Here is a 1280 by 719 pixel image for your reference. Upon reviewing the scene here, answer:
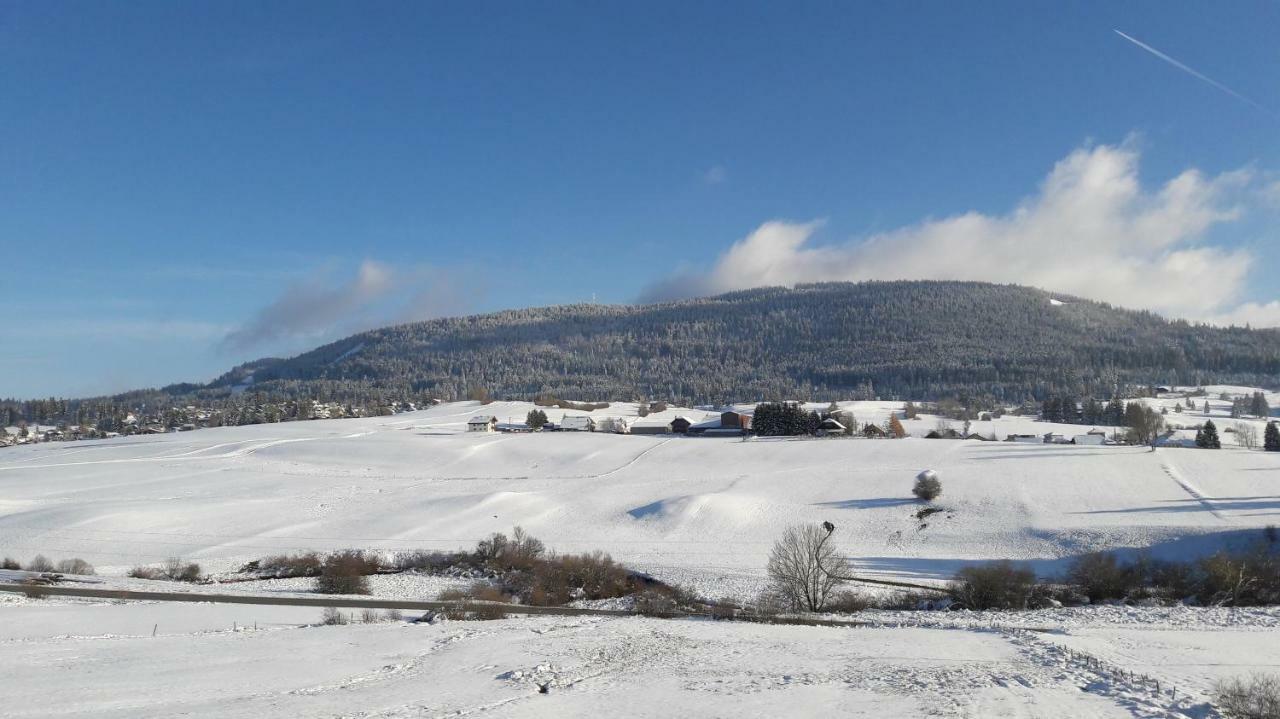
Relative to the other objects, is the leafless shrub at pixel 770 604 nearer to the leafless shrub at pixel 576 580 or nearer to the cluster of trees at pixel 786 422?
the leafless shrub at pixel 576 580

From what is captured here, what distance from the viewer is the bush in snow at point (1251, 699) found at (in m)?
14.8

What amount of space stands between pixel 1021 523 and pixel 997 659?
1332 inches

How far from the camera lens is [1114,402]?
424 feet

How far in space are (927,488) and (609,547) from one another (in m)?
23.8

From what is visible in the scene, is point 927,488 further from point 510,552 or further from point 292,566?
point 292,566

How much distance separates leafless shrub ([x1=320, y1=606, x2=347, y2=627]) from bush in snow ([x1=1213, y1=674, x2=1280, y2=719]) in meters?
25.7

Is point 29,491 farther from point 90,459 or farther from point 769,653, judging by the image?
point 769,653

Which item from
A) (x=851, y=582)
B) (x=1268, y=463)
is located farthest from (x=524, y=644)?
(x=1268, y=463)

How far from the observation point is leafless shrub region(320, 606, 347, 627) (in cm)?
2834

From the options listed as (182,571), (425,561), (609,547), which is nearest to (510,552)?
(425,561)

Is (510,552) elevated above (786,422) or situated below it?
below

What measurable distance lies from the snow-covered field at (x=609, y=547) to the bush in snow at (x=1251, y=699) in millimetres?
518

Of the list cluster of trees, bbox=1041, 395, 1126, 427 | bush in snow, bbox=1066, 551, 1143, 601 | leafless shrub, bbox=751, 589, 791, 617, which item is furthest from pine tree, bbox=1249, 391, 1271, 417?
leafless shrub, bbox=751, 589, 791, 617

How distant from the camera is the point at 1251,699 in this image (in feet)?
50.0
